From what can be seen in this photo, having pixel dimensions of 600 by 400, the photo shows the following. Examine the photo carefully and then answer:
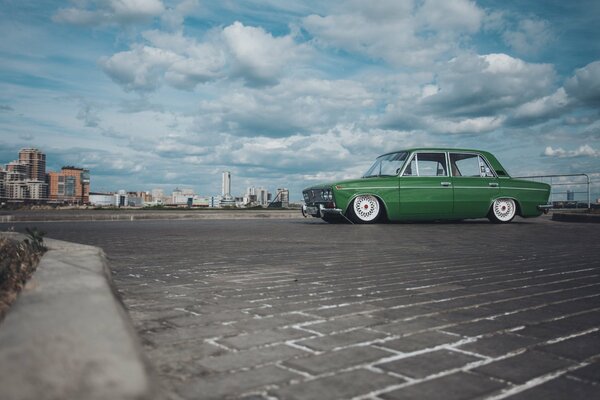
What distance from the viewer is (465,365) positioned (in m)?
1.94

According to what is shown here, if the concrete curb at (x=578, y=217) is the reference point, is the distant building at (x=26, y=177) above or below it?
above

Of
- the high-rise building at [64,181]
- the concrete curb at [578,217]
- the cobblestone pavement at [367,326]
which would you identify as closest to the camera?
the cobblestone pavement at [367,326]

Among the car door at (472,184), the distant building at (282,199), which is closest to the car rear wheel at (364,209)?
the car door at (472,184)

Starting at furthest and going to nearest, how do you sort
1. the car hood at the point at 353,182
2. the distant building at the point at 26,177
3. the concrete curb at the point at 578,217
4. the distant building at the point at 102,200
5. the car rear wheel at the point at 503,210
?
the distant building at the point at 26,177 → the distant building at the point at 102,200 → the concrete curb at the point at 578,217 → the car rear wheel at the point at 503,210 → the car hood at the point at 353,182

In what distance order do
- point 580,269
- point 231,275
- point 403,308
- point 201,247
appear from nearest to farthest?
point 403,308 → point 231,275 → point 580,269 → point 201,247

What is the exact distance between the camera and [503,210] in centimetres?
1247

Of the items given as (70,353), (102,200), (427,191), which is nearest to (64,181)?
(102,200)

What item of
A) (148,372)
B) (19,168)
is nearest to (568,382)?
(148,372)

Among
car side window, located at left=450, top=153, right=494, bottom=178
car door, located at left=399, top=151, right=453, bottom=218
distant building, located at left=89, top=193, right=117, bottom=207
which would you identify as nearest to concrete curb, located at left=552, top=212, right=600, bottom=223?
car side window, located at left=450, top=153, right=494, bottom=178

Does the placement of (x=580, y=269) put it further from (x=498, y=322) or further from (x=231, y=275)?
(x=231, y=275)

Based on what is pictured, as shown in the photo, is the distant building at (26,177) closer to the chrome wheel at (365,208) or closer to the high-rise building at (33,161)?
the high-rise building at (33,161)

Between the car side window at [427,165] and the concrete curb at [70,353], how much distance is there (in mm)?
10303

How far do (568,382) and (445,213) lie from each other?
10.4 m

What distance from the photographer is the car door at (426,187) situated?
1152cm
